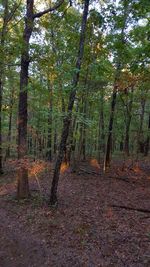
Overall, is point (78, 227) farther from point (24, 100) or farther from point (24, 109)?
point (24, 100)

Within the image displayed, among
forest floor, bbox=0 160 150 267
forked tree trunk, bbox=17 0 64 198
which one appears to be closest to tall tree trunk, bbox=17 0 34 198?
forked tree trunk, bbox=17 0 64 198

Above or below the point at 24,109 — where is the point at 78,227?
below

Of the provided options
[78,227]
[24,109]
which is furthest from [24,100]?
[78,227]

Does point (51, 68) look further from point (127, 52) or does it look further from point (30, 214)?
point (30, 214)

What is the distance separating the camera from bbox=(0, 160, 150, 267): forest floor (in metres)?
7.22

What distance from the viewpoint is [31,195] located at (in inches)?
493

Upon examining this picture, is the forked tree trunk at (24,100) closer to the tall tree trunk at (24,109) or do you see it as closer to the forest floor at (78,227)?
the tall tree trunk at (24,109)

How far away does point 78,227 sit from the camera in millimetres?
9070

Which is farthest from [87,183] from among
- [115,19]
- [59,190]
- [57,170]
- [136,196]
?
[115,19]

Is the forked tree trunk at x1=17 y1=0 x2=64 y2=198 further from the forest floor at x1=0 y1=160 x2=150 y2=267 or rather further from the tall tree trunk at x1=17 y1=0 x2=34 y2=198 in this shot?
the forest floor at x1=0 y1=160 x2=150 y2=267

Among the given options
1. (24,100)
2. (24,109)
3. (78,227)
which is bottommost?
(78,227)

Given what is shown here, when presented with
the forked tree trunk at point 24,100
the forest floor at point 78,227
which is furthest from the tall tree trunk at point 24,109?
the forest floor at point 78,227

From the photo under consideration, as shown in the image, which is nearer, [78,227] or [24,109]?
[78,227]

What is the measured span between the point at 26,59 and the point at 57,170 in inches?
190
